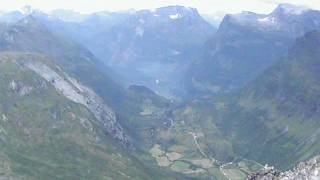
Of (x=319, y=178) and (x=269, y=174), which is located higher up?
(x=319, y=178)

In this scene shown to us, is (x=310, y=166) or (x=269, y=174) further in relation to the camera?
(x=269, y=174)

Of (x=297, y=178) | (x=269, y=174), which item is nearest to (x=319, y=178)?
(x=297, y=178)

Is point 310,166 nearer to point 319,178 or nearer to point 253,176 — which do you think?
point 319,178

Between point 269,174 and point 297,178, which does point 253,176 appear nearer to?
point 269,174

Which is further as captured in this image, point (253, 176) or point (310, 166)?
point (253, 176)

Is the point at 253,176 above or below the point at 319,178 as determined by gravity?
below

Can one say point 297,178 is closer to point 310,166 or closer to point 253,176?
point 310,166

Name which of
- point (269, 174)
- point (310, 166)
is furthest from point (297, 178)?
point (269, 174)
